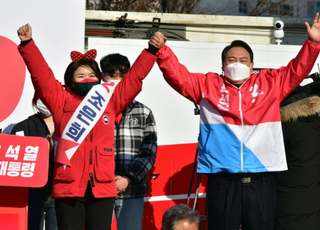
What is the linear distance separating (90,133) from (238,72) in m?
1.16

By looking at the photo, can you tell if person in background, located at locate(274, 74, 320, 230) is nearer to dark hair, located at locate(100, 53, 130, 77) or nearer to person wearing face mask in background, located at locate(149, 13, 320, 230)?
person wearing face mask in background, located at locate(149, 13, 320, 230)

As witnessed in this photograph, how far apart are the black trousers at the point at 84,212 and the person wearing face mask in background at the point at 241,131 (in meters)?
0.74

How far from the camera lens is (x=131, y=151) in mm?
3373

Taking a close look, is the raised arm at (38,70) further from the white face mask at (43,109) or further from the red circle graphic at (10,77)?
the red circle graphic at (10,77)

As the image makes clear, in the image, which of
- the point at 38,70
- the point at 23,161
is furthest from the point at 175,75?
the point at 23,161

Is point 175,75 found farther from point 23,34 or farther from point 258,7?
point 258,7

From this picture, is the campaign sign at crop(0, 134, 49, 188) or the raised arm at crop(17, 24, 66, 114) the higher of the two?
the raised arm at crop(17, 24, 66, 114)

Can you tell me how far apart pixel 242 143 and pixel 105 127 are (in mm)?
974

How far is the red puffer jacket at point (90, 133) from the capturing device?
2.63 metres

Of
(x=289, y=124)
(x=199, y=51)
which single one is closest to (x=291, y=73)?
(x=289, y=124)

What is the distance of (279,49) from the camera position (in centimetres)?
470

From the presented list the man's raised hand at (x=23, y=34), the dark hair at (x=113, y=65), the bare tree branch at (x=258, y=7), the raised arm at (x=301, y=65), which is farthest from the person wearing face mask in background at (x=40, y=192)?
the bare tree branch at (x=258, y=7)

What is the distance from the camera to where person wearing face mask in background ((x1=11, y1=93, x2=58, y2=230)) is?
3520 millimetres

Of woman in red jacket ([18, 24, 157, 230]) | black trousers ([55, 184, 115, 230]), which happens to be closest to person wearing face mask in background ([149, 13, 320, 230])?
woman in red jacket ([18, 24, 157, 230])
